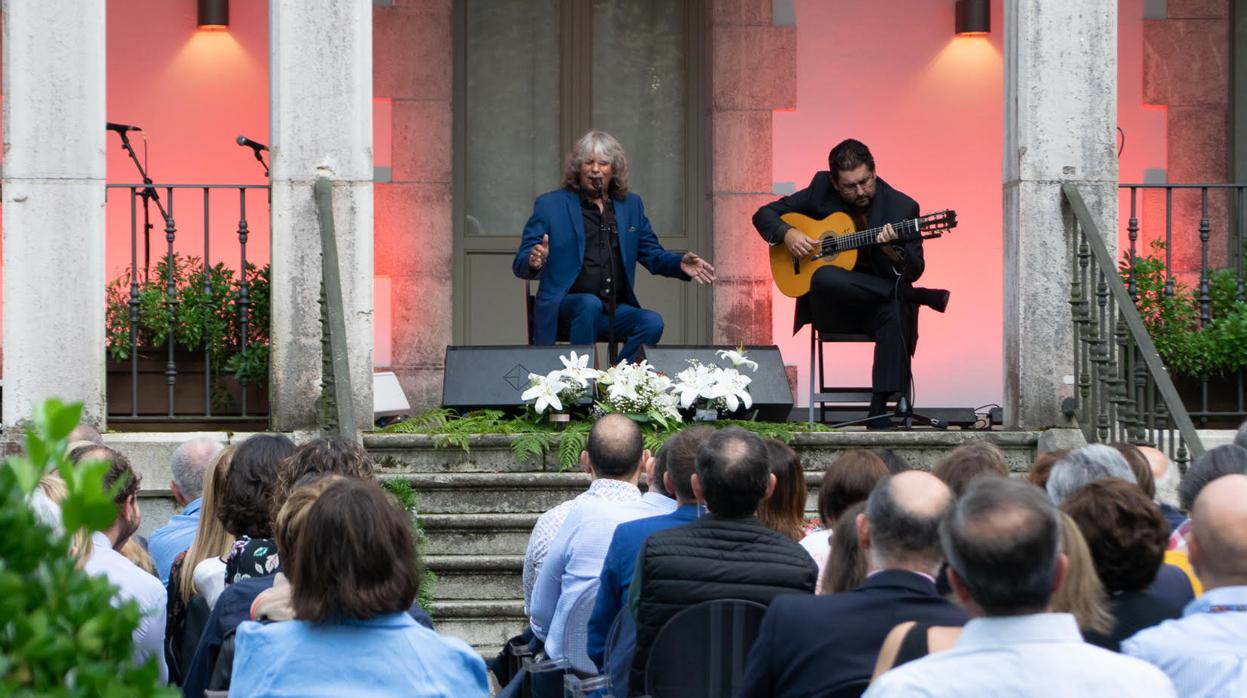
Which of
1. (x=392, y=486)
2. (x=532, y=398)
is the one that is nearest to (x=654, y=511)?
(x=392, y=486)

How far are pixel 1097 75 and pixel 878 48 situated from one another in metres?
2.71

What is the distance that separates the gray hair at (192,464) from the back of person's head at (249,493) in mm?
799

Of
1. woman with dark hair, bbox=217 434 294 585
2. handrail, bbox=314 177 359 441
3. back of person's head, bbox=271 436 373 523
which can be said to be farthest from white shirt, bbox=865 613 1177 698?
handrail, bbox=314 177 359 441

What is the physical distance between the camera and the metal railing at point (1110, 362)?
7.30 metres

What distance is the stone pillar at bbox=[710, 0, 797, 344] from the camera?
10.6 metres

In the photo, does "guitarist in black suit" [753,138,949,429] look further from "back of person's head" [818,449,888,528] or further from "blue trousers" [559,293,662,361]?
"back of person's head" [818,449,888,528]

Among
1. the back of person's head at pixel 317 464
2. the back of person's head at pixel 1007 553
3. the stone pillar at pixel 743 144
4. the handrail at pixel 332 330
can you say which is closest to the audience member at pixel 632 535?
the back of person's head at pixel 317 464

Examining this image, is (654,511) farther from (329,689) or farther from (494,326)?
(494,326)

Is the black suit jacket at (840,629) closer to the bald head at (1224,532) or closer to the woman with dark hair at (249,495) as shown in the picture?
the bald head at (1224,532)

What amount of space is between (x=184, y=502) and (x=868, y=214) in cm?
481

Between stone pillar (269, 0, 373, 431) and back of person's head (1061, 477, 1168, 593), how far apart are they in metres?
5.27

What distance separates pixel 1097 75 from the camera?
8.31 meters

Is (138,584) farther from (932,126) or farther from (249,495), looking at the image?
(932,126)

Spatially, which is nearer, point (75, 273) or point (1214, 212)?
point (75, 273)
